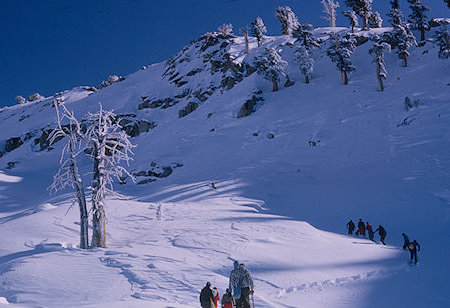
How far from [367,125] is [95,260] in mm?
30987

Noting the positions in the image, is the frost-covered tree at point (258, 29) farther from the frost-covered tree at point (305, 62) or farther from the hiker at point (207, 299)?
the hiker at point (207, 299)

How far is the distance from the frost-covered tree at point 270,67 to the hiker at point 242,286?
146 ft

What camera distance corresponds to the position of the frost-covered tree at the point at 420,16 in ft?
172

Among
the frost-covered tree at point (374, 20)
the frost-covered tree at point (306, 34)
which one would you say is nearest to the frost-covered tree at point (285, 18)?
the frost-covered tree at point (374, 20)

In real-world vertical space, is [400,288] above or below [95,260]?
below

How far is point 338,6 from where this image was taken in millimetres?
72625

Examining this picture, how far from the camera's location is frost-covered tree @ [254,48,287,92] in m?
49.6

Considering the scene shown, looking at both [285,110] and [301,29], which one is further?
[301,29]

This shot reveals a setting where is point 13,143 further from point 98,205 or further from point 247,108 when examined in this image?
point 98,205

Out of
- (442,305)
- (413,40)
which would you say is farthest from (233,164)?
(413,40)

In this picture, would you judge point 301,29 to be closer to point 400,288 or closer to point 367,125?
point 367,125

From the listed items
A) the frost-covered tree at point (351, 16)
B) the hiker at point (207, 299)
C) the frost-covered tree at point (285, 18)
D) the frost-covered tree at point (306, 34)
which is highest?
the frost-covered tree at point (285, 18)

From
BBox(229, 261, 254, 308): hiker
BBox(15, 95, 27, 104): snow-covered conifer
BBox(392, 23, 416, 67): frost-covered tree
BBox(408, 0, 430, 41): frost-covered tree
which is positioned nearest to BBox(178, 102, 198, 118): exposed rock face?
BBox(392, 23, 416, 67): frost-covered tree

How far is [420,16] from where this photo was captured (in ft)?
173
